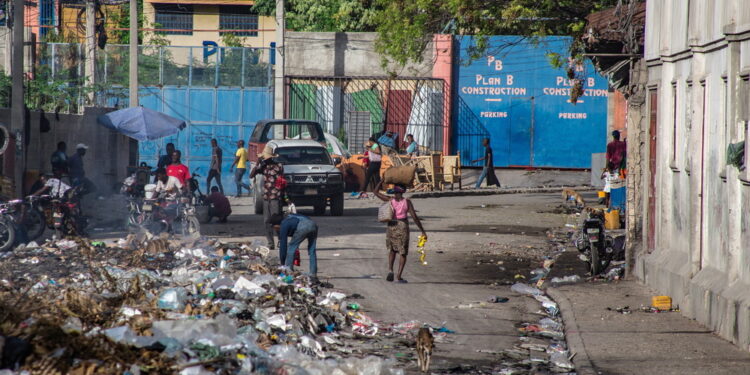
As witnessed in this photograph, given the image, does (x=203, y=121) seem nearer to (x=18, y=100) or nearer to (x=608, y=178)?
(x=18, y=100)

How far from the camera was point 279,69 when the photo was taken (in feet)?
111

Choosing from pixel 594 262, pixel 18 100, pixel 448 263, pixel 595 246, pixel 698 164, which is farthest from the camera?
pixel 18 100

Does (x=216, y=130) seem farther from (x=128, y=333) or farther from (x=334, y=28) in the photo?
(x=128, y=333)

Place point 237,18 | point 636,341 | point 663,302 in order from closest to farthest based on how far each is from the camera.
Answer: point 636,341, point 663,302, point 237,18

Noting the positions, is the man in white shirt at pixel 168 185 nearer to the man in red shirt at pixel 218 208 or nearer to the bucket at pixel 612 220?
the man in red shirt at pixel 218 208

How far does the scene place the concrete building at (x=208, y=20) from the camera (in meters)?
53.9

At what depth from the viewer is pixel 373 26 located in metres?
43.1

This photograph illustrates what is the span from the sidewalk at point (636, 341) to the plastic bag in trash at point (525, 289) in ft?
2.04

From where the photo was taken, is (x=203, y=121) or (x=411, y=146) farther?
(x=411, y=146)

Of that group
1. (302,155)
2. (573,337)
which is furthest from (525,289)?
(302,155)

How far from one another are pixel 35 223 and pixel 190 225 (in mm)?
2823

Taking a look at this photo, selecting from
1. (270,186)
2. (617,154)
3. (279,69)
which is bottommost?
(270,186)

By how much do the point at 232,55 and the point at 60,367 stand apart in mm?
26658

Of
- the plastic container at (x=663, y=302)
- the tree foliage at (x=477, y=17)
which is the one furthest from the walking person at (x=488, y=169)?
the plastic container at (x=663, y=302)
